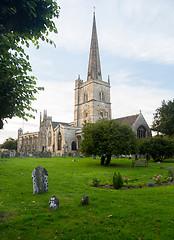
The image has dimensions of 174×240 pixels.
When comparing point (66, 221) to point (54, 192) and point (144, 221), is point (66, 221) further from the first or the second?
point (54, 192)

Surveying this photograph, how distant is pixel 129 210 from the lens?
229 inches

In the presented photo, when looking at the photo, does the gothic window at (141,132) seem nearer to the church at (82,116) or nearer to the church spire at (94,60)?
the church at (82,116)

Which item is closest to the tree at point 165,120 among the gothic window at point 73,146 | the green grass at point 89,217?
the gothic window at point 73,146

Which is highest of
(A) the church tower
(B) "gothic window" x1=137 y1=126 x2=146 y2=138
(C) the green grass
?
(A) the church tower

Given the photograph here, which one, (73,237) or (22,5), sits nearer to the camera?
(73,237)

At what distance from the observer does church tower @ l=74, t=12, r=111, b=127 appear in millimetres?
54594

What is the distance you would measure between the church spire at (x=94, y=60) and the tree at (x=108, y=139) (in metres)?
39.4

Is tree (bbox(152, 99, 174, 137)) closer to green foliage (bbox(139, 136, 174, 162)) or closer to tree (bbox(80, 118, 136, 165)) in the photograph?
green foliage (bbox(139, 136, 174, 162))

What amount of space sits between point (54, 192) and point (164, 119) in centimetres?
3259

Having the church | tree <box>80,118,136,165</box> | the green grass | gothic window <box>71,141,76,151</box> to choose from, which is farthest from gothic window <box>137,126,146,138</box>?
the green grass

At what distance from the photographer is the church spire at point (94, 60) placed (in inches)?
2329

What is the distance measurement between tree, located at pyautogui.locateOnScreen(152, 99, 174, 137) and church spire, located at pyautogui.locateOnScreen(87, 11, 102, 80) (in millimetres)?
26531

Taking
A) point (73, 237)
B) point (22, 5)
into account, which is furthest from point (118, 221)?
point (22, 5)

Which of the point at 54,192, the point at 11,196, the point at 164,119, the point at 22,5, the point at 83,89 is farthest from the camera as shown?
the point at 83,89
